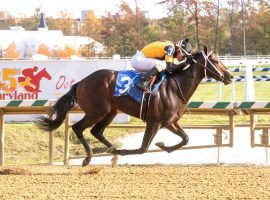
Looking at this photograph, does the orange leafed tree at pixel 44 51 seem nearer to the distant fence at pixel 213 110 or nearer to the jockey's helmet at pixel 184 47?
the distant fence at pixel 213 110

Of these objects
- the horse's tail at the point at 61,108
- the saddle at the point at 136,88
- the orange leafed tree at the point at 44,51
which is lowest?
the orange leafed tree at the point at 44,51

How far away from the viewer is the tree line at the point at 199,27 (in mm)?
49219

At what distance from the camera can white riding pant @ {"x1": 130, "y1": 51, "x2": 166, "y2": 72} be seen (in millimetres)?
10205

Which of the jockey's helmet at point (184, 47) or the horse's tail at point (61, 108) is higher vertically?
the jockey's helmet at point (184, 47)

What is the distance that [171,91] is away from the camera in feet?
33.3

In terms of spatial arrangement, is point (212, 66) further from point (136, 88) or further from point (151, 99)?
point (136, 88)

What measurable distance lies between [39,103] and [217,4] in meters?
41.2

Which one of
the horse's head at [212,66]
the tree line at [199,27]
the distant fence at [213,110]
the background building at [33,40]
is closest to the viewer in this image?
the horse's head at [212,66]

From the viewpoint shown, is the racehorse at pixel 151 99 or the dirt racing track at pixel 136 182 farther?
the racehorse at pixel 151 99

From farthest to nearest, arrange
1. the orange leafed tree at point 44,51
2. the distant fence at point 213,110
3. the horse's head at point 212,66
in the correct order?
the orange leafed tree at point 44,51
the distant fence at point 213,110
the horse's head at point 212,66

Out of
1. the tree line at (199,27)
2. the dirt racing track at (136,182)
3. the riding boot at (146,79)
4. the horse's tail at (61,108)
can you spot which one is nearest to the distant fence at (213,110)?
the horse's tail at (61,108)

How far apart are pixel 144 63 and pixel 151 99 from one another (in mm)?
652

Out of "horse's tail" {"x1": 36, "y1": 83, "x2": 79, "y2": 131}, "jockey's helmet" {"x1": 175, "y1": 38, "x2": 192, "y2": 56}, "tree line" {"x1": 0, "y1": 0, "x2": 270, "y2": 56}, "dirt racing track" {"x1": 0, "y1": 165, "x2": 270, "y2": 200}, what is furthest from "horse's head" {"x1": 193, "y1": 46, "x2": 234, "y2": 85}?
"tree line" {"x1": 0, "y1": 0, "x2": 270, "y2": 56}

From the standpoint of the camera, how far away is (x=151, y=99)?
1005 cm
